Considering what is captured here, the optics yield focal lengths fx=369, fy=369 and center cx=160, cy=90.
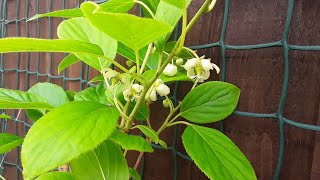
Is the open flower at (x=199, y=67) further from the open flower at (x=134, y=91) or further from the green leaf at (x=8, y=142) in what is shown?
the green leaf at (x=8, y=142)

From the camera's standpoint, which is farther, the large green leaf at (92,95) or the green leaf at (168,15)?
the large green leaf at (92,95)

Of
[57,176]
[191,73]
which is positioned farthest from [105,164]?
[191,73]

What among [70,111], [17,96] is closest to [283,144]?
[70,111]

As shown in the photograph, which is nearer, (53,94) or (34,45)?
(34,45)

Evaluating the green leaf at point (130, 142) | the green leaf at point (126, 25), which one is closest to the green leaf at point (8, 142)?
the green leaf at point (130, 142)

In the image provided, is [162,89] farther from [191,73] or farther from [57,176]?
[57,176]
